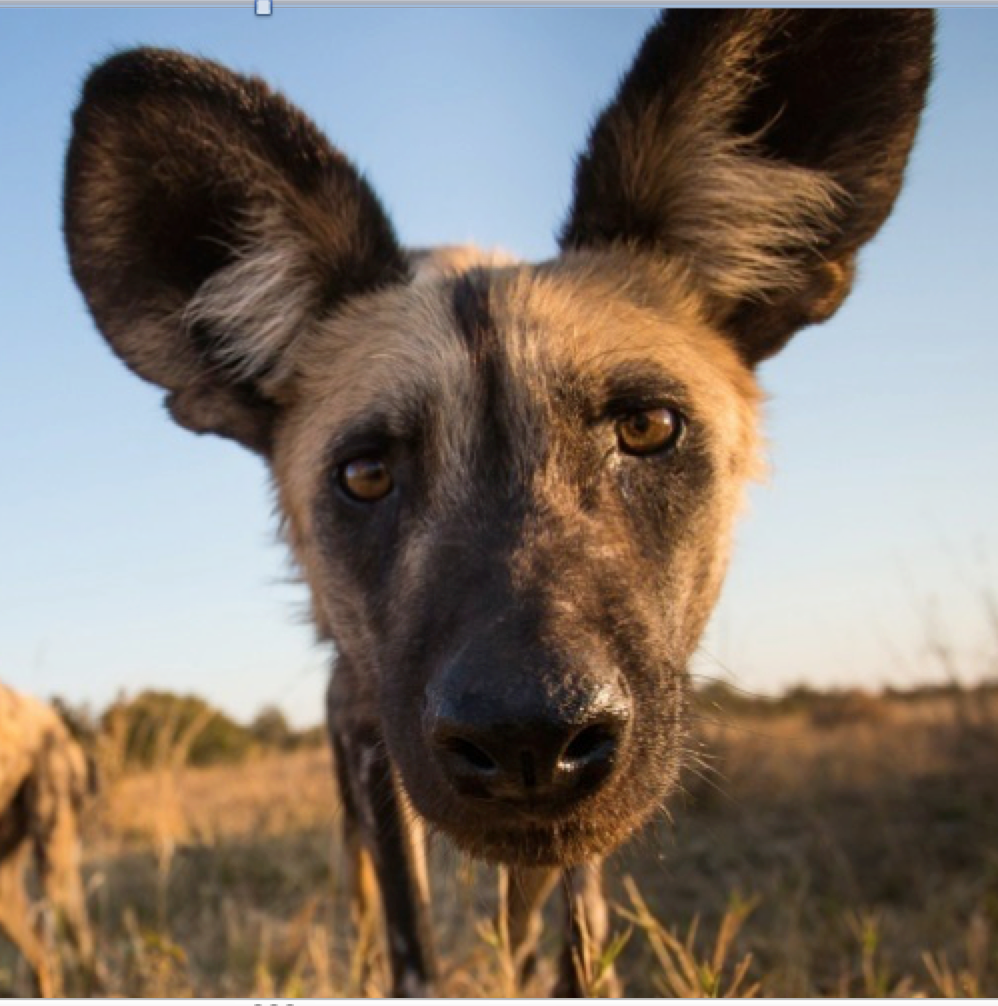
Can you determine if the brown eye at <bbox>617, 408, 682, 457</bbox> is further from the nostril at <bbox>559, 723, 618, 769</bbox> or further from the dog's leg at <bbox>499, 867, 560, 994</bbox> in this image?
the dog's leg at <bbox>499, 867, 560, 994</bbox>

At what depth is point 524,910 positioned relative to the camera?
342cm

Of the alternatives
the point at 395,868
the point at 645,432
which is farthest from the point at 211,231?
the point at 395,868

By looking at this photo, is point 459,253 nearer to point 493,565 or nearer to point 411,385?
point 411,385

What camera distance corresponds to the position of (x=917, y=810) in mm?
6500

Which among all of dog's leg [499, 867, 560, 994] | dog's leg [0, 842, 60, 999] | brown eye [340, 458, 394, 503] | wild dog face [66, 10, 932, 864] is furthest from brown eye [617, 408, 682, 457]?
dog's leg [0, 842, 60, 999]

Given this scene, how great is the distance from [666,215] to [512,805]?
5.66 ft

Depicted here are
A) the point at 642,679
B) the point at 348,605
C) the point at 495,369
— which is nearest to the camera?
the point at 642,679

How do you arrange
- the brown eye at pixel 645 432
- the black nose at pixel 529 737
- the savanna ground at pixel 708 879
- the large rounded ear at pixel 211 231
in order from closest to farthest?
the black nose at pixel 529 737, the brown eye at pixel 645 432, the large rounded ear at pixel 211 231, the savanna ground at pixel 708 879

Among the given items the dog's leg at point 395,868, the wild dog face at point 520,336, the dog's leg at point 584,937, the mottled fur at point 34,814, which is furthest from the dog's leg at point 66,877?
the wild dog face at point 520,336

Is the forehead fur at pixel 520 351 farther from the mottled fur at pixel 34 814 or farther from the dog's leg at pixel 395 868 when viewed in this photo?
the mottled fur at pixel 34 814

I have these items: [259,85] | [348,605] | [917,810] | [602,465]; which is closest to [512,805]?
[602,465]

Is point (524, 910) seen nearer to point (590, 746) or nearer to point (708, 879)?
point (590, 746)

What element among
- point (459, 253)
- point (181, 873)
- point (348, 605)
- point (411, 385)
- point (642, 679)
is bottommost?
point (181, 873)

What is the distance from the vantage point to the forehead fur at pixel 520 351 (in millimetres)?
2814
